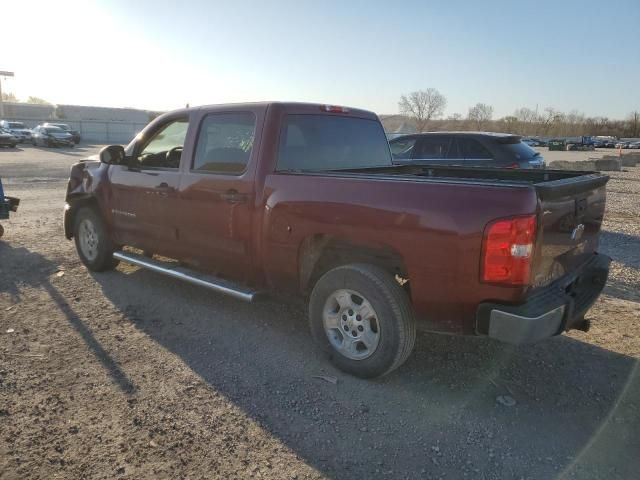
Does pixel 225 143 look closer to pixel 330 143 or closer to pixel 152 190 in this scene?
pixel 330 143

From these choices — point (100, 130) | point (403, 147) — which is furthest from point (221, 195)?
point (100, 130)

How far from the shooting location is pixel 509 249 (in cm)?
284

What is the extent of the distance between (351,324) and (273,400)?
0.77 metres

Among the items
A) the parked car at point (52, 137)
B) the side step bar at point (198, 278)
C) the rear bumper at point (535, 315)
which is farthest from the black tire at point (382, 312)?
the parked car at point (52, 137)

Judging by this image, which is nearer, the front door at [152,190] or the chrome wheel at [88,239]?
the front door at [152,190]

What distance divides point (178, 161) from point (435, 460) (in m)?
3.58

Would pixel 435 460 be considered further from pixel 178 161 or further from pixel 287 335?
pixel 178 161

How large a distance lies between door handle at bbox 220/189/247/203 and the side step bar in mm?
738

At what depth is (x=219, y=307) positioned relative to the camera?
16.5ft

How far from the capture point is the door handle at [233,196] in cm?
412

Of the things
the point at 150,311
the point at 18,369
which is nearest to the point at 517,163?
the point at 150,311

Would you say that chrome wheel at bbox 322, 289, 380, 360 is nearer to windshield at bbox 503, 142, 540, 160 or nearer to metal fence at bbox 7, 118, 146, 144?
windshield at bbox 503, 142, 540, 160

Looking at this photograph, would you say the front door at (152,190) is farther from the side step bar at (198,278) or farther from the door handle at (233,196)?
the door handle at (233,196)

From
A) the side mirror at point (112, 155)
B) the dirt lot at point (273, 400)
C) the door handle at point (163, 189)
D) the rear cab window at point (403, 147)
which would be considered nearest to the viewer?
the dirt lot at point (273, 400)
